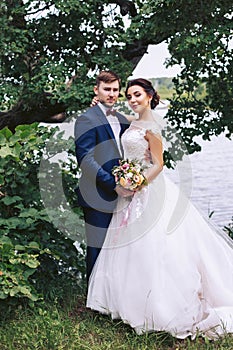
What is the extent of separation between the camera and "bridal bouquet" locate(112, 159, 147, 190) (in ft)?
13.9

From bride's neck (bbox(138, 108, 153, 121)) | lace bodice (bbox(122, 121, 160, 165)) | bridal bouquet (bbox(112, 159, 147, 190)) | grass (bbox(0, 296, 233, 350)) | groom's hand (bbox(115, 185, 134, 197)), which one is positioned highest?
bride's neck (bbox(138, 108, 153, 121))

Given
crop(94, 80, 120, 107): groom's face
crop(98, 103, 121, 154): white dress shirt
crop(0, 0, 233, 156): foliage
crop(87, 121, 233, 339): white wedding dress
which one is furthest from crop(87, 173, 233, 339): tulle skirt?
crop(0, 0, 233, 156): foliage

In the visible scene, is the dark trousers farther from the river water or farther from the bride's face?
the river water

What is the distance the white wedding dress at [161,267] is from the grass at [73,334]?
0.08 metres

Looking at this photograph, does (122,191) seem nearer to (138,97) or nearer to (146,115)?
(146,115)

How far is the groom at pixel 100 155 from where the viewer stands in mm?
4406

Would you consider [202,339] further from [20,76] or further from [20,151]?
[20,76]

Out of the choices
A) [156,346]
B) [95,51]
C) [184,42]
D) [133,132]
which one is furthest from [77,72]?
[156,346]

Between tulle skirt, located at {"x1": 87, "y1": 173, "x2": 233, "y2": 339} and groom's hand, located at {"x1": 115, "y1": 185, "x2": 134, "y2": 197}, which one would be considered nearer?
tulle skirt, located at {"x1": 87, "y1": 173, "x2": 233, "y2": 339}

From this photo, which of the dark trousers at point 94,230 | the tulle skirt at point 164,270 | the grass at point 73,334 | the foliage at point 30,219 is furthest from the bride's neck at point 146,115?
the grass at point 73,334

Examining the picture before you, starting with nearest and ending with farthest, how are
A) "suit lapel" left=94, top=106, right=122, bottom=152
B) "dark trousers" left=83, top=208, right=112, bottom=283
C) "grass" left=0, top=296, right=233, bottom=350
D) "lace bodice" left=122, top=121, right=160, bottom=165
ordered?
"grass" left=0, top=296, right=233, bottom=350, "lace bodice" left=122, top=121, right=160, bottom=165, "suit lapel" left=94, top=106, right=122, bottom=152, "dark trousers" left=83, top=208, right=112, bottom=283

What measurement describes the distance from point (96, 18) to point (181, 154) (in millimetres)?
1539

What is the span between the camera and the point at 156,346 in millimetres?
4156

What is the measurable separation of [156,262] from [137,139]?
2.67 feet
